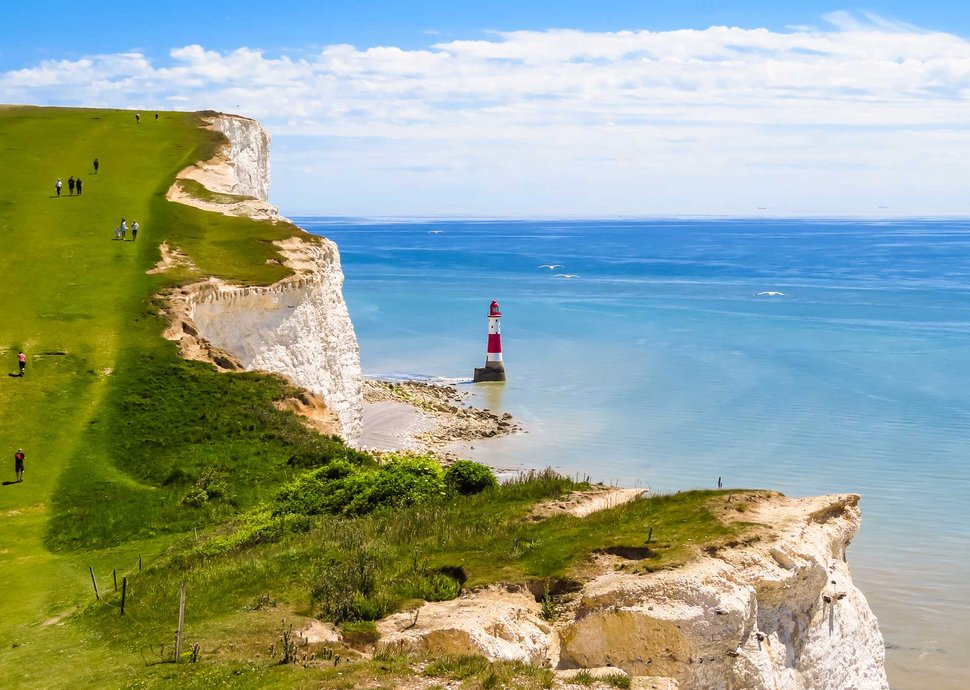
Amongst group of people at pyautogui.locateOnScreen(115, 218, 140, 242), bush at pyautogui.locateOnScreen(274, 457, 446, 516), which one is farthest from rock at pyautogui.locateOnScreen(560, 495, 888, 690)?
group of people at pyautogui.locateOnScreen(115, 218, 140, 242)

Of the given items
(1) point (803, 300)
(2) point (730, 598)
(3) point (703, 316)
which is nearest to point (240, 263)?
(2) point (730, 598)

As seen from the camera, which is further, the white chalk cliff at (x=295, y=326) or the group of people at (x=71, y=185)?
the group of people at (x=71, y=185)

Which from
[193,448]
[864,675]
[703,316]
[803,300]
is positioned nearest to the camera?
[864,675]

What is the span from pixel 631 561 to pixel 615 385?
1959 inches

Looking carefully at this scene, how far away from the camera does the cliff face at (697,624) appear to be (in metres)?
15.3

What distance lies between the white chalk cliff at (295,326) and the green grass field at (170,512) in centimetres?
128

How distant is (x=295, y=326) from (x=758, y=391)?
34.6 meters

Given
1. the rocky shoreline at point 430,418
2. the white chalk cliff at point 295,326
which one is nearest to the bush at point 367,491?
the white chalk cliff at point 295,326

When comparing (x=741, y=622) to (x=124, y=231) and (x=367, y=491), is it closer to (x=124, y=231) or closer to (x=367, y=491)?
(x=367, y=491)

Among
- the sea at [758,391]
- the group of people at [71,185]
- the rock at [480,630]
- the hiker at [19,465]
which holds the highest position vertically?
the group of people at [71,185]

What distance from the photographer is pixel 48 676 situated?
15297 millimetres

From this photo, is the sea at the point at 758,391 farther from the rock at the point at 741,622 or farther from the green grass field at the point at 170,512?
the green grass field at the point at 170,512

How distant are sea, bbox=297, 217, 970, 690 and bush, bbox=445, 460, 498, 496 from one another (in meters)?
11.1

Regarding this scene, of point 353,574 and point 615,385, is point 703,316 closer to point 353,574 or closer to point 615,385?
point 615,385
